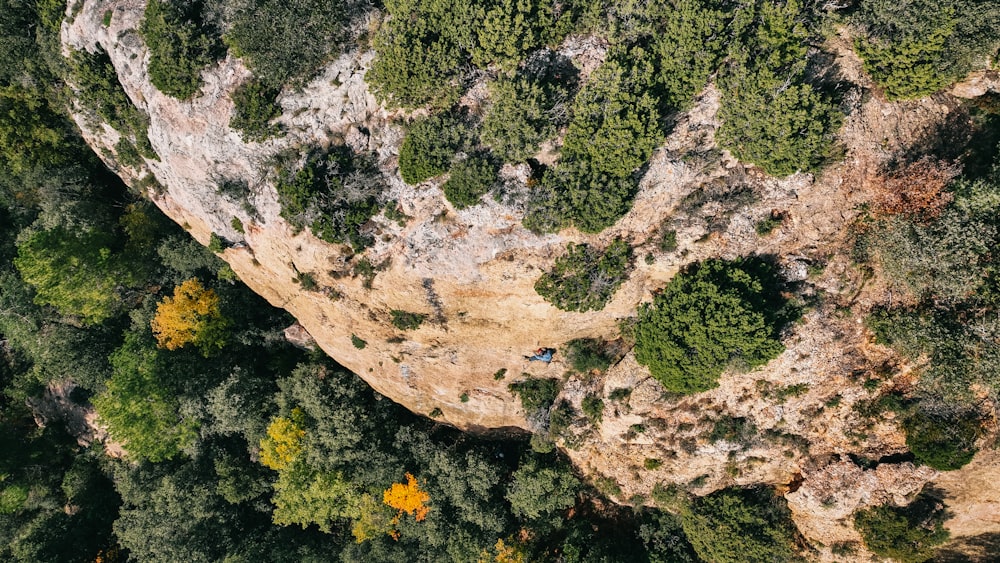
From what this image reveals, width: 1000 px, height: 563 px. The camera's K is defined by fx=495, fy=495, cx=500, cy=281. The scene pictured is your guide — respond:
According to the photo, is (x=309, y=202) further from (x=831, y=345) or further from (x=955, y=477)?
(x=955, y=477)

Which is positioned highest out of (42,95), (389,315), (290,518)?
(42,95)

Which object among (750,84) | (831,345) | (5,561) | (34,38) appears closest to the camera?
(750,84)

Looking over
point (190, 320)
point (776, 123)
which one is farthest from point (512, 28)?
point (190, 320)

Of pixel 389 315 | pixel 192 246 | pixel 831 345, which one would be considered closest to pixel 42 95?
pixel 192 246

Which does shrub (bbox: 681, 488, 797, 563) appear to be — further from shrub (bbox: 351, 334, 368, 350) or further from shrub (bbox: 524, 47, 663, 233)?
shrub (bbox: 351, 334, 368, 350)

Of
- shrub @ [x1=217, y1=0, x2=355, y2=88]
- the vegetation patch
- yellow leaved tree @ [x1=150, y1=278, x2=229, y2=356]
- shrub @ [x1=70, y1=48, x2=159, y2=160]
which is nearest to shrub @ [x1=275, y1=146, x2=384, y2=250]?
shrub @ [x1=217, y1=0, x2=355, y2=88]

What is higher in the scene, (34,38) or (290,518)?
(34,38)

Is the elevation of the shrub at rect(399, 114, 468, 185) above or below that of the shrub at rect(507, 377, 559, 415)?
above
